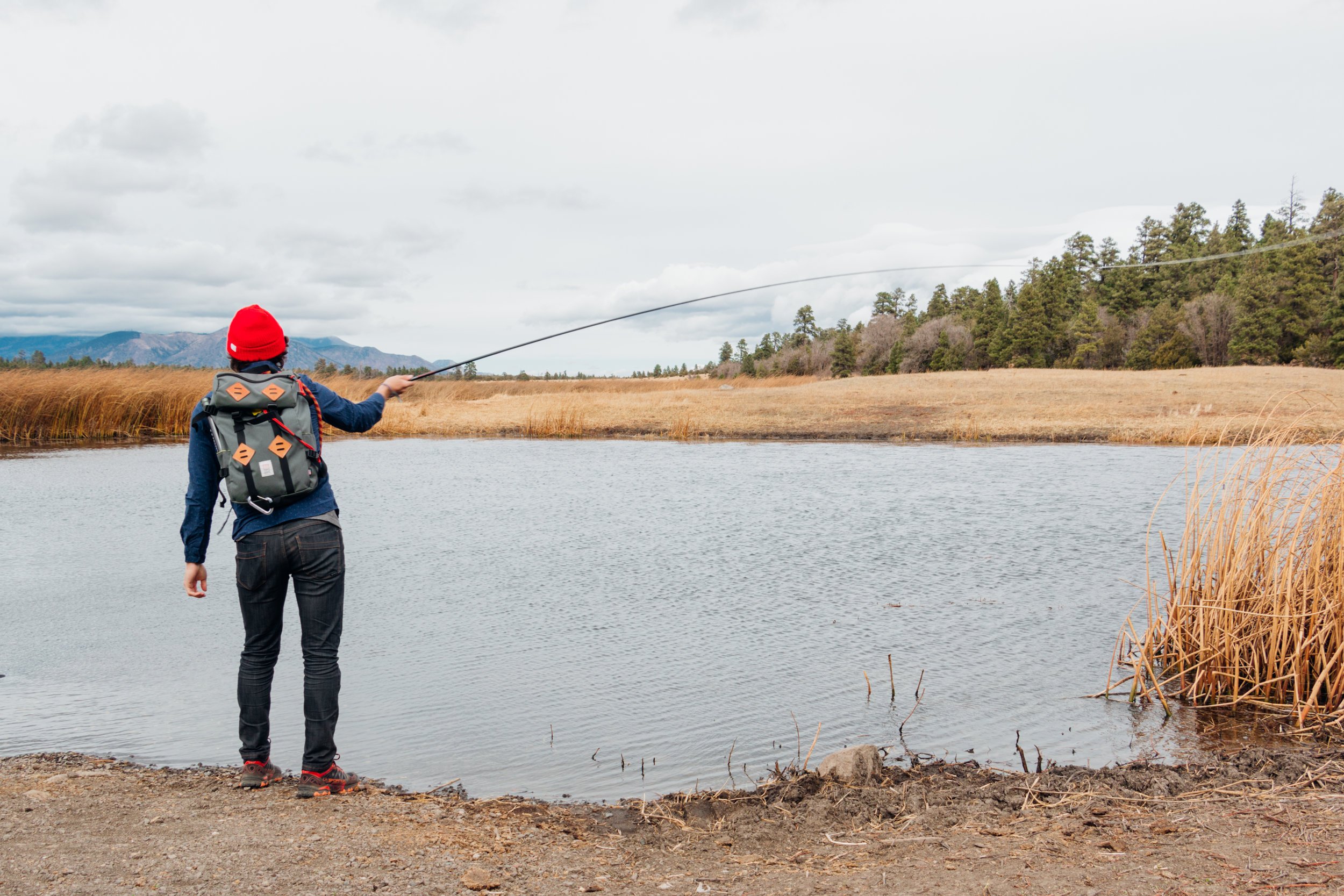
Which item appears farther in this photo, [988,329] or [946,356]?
[988,329]

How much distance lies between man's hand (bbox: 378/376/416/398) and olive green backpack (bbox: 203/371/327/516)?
555 mm

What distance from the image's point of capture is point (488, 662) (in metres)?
6.27

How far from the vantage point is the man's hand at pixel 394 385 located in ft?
14.3

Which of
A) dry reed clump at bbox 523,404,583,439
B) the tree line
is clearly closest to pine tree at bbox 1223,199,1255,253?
the tree line

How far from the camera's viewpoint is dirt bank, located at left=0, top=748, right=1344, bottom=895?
310 cm

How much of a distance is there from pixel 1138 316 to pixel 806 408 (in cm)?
3828

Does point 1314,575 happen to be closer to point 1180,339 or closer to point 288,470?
point 288,470

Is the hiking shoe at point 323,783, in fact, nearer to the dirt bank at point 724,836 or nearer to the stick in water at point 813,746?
the dirt bank at point 724,836

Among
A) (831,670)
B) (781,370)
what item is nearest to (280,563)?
(831,670)

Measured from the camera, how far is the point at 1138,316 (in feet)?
193

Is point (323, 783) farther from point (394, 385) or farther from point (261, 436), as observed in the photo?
point (394, 385)

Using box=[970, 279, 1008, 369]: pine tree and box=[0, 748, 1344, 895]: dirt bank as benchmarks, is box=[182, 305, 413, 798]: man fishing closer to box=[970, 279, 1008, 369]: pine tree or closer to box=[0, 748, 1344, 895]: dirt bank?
box=[0, 748, 1344, 895]: dirt bank

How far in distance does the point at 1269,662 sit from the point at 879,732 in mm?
2252

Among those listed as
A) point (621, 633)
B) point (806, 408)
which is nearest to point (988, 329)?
point (806, 408)
